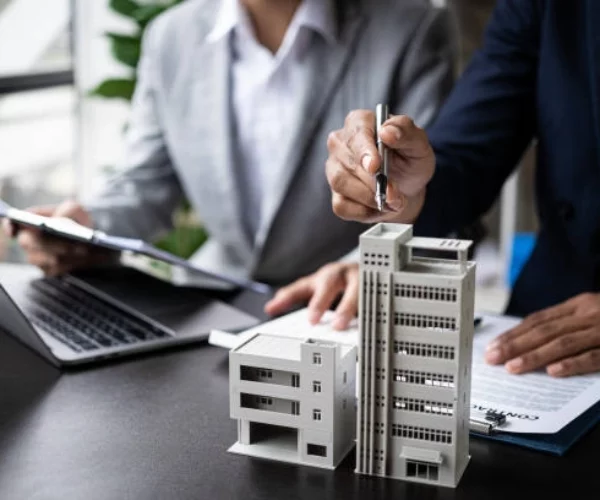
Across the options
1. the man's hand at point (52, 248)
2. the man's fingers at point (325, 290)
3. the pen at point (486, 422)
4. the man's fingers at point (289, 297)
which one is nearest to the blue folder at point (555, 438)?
the pen at point (486, 422)

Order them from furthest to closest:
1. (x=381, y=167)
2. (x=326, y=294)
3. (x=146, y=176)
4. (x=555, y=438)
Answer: (x=146, y=176), (x=326, y=294), (x=381, y=167), (x=555, y=438)

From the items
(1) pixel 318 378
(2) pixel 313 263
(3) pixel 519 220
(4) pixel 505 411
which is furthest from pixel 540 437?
(3) pixel 519 220

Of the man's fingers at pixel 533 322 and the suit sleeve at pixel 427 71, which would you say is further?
the suit sleeve at pixel 427 71

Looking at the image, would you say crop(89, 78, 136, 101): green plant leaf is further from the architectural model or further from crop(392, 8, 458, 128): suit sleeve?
the architectural model

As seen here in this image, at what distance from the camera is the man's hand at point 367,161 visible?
1069mm

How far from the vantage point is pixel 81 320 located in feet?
4.45

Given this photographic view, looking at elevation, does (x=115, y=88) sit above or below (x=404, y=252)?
above

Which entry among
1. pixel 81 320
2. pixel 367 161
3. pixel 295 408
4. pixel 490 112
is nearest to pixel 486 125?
pixel 490 112

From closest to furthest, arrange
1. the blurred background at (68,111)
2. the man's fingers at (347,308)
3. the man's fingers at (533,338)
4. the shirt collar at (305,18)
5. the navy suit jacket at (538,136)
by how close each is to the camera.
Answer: the man's fingers at (533,338)
the man's fingers at (347,308)
the navy suit jacket at (538,136)
the shirt collar at (305,18)
the blurred background at (68,111)

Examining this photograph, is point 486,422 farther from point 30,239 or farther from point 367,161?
point 30,239

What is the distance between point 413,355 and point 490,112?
0.87m

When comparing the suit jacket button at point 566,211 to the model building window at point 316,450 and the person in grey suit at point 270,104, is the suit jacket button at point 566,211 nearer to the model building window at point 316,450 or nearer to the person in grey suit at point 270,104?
the person in grey suit at point 270,104

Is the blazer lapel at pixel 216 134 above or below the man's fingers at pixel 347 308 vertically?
above

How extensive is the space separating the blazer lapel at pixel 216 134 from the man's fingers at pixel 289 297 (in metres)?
0.53
